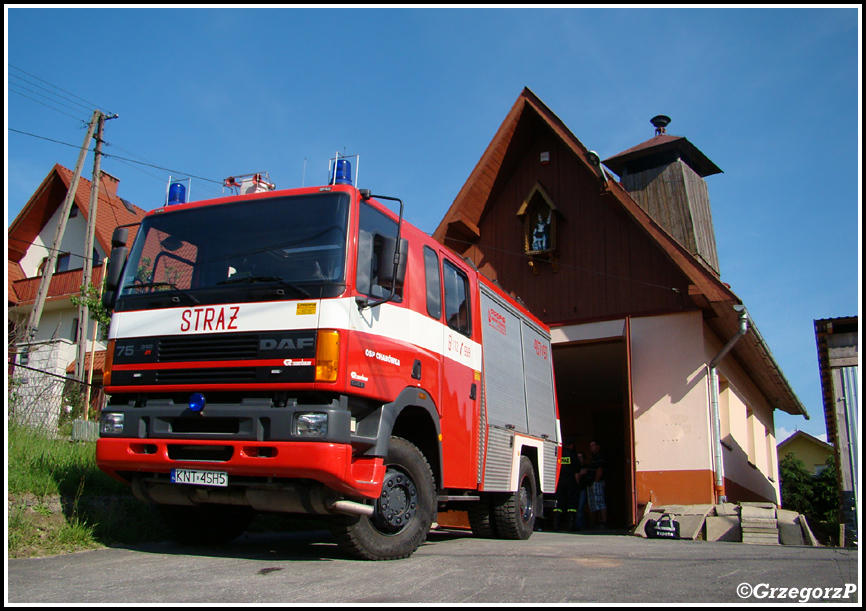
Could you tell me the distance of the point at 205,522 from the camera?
6.73 m

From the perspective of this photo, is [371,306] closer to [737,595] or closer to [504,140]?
[737,595]

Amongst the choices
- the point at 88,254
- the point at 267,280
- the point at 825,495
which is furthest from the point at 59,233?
the point at 825,495

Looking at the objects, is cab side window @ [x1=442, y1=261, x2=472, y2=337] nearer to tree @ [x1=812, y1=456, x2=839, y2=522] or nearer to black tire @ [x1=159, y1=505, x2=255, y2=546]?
black tire @ [x1=159, y1=505, x2=255, y2=546]

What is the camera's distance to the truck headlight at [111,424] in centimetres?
571

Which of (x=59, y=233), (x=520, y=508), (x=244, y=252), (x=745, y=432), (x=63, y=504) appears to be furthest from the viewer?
(x=59, y=233)

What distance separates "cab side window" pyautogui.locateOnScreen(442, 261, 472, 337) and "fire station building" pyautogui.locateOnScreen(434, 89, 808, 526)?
17.9 feet

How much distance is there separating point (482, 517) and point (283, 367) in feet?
14.4

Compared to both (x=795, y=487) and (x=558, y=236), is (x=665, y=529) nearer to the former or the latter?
(x=558, y=236)

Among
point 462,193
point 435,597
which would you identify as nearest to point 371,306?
point 435,597

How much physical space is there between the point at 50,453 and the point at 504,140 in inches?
402

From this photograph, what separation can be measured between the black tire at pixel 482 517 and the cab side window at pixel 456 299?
239 cm

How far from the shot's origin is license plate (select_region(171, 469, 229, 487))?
17.5ft

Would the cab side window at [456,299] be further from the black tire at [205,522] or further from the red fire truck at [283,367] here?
the black tire at [205,522]

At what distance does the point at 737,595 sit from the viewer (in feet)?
14.9
